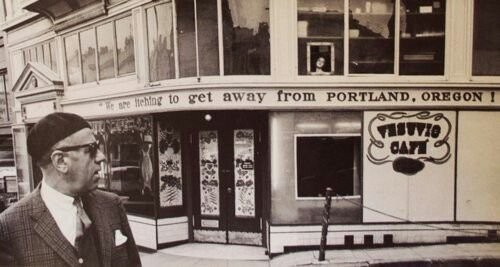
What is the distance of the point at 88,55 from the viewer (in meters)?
10.5

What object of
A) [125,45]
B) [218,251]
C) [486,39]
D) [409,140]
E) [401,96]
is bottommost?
[218,251]

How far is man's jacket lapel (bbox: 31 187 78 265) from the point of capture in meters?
1.99

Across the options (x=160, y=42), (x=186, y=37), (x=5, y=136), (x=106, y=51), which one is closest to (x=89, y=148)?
(x=186, y=37)

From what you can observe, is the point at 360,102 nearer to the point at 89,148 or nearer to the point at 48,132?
the point at 89,148

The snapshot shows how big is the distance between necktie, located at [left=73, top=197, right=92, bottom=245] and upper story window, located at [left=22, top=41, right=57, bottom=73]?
1119 cm

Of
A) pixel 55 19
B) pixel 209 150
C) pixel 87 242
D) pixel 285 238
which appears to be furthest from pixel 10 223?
pixel 55 19

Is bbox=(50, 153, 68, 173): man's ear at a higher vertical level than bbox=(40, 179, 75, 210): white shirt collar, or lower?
higher

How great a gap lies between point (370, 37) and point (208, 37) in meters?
3.42

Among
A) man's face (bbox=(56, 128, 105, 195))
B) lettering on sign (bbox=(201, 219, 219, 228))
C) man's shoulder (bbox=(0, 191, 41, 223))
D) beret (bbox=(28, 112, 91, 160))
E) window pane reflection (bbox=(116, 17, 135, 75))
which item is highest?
window pane reflection (bbox=(116, 17, 135, 75))

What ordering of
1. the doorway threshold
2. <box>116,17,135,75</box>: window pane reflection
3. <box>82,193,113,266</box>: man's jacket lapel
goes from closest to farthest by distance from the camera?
<box>82,193,113,266</box>: man's jacket lapel, the doorway threshold, <box>116,17,135,75</box>: window pane reflection

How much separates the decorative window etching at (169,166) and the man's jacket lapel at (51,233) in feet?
21.9

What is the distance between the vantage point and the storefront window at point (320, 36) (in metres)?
7.61

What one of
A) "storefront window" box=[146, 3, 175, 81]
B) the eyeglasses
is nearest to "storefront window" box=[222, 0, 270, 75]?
"storefront window" box=[146, 3, 175, 81]

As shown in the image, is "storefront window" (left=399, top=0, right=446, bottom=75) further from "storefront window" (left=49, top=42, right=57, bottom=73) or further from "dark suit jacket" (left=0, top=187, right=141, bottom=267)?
"storefront window" (left=49, top=42, right=57, bottom=73)
